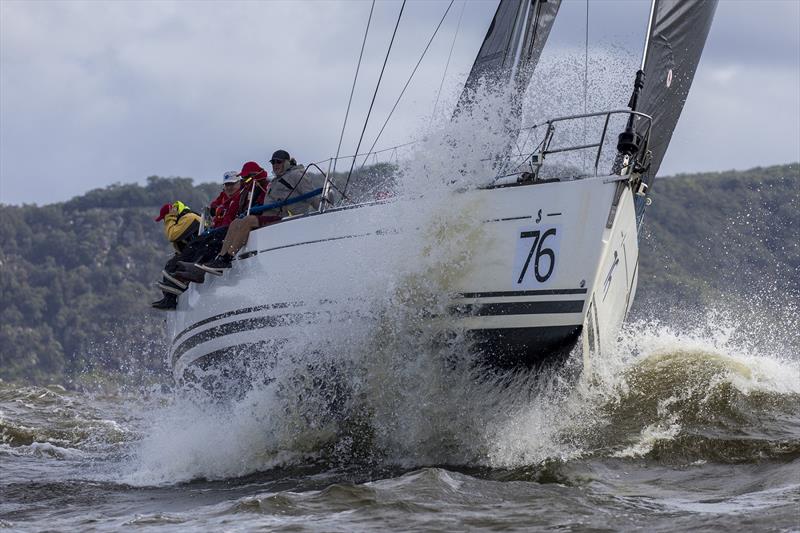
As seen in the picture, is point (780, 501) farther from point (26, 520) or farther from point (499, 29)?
point (499, 29)

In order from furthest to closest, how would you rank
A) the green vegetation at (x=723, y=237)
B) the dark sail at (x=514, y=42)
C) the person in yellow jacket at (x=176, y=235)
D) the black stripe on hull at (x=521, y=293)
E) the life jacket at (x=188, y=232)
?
the green vegetation at (x=723, y=237) → the life jacket at (x=188, y=232) → the person in yellow jacket at (x=176, y=235) → the dark sail at (x=514, y=42) → the black stripe on hull at (x=521, y=293)

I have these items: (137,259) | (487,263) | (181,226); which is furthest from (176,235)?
(137,259)

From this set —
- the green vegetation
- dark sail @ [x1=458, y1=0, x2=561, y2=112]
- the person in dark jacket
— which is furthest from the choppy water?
the green vegetation

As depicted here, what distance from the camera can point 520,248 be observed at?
747 cm

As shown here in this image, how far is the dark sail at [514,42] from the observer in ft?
33.2

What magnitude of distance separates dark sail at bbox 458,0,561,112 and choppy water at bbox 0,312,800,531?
2.42 m

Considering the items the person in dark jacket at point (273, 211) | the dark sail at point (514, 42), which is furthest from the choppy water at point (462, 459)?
the dark sail at point (514, 42)

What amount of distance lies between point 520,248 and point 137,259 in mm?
50836

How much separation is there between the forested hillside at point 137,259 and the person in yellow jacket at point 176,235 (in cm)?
2450

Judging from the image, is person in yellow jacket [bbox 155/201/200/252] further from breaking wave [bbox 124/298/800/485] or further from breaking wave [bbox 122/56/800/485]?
breaking wave [bbox 122/56/800/485]

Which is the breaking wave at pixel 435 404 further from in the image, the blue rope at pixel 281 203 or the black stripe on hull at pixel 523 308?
the blue rope at pixel 281 203

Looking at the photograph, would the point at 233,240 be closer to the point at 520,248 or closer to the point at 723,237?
the point at 520,248

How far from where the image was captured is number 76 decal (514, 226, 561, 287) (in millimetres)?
7383

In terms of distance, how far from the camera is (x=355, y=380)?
26.8 feet
